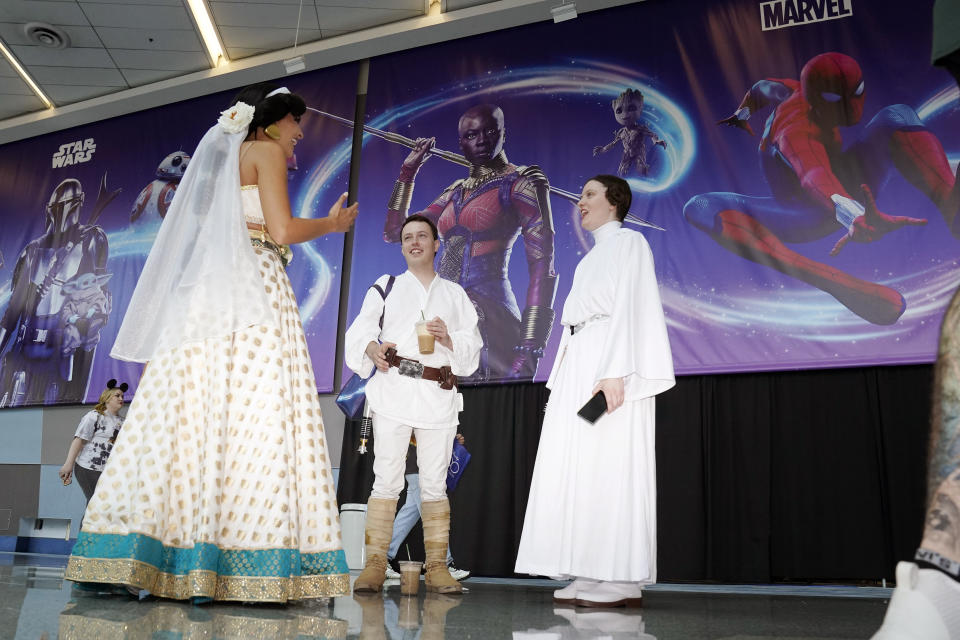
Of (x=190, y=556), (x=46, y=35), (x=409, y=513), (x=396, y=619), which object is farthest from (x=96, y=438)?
(x=396, y=619)

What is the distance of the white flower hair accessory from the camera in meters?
2.64

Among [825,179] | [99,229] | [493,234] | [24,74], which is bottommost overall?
[493,234]

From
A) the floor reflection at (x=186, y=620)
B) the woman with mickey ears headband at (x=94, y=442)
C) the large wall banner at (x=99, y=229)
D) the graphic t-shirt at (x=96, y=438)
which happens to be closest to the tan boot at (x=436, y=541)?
the floor reflection at (x=186, y=620)

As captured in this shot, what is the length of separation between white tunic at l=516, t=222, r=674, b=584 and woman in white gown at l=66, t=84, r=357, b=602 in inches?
37.3

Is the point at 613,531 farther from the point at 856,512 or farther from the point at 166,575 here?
the point at 856,512

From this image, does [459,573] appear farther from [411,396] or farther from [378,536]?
[411,396]

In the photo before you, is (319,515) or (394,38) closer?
(319,515)

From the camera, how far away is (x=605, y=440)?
3.05 m

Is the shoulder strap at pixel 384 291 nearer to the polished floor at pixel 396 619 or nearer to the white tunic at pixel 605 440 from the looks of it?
the white tunic at pixel 605 440

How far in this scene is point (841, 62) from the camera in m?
5.37

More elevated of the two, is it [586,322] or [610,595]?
[586,322]

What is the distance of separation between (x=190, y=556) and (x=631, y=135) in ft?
14.6

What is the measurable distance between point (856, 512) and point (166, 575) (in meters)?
3.83

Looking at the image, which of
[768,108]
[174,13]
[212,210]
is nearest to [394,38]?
[174,13]
